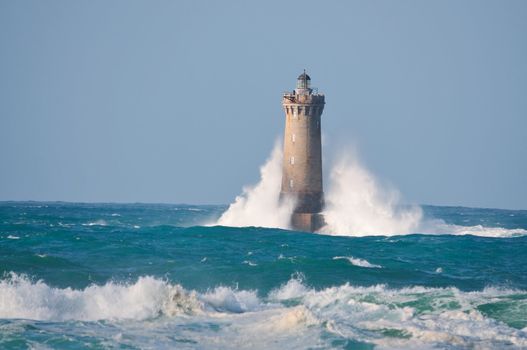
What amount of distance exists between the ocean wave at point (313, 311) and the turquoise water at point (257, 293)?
0.10 feet

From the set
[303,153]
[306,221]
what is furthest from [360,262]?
[306,221]

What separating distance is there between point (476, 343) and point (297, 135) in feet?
86.4

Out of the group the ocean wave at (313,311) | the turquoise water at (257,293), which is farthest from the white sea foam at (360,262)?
the ocean wave at (313,311)

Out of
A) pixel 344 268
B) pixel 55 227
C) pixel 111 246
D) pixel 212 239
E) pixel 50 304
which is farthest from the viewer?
pixel 55 227

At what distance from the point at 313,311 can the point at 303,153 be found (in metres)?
22.4

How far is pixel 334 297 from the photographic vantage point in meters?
27.6

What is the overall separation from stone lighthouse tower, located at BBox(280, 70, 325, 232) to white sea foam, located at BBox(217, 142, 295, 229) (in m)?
3.03

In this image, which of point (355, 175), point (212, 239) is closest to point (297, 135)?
point (212, 239)

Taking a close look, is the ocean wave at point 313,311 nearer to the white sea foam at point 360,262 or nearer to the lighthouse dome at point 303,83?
the white sea foam at point 360,262

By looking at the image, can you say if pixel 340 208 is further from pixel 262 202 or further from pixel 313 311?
pixel 313 311

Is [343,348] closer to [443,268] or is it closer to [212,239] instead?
[443,268]

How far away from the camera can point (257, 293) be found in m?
29.2

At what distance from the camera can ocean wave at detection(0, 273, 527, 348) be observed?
A: 885 inches

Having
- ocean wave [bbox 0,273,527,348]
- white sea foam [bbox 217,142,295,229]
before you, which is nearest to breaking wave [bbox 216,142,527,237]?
white sea foam [bbox 217,142,295,229]
